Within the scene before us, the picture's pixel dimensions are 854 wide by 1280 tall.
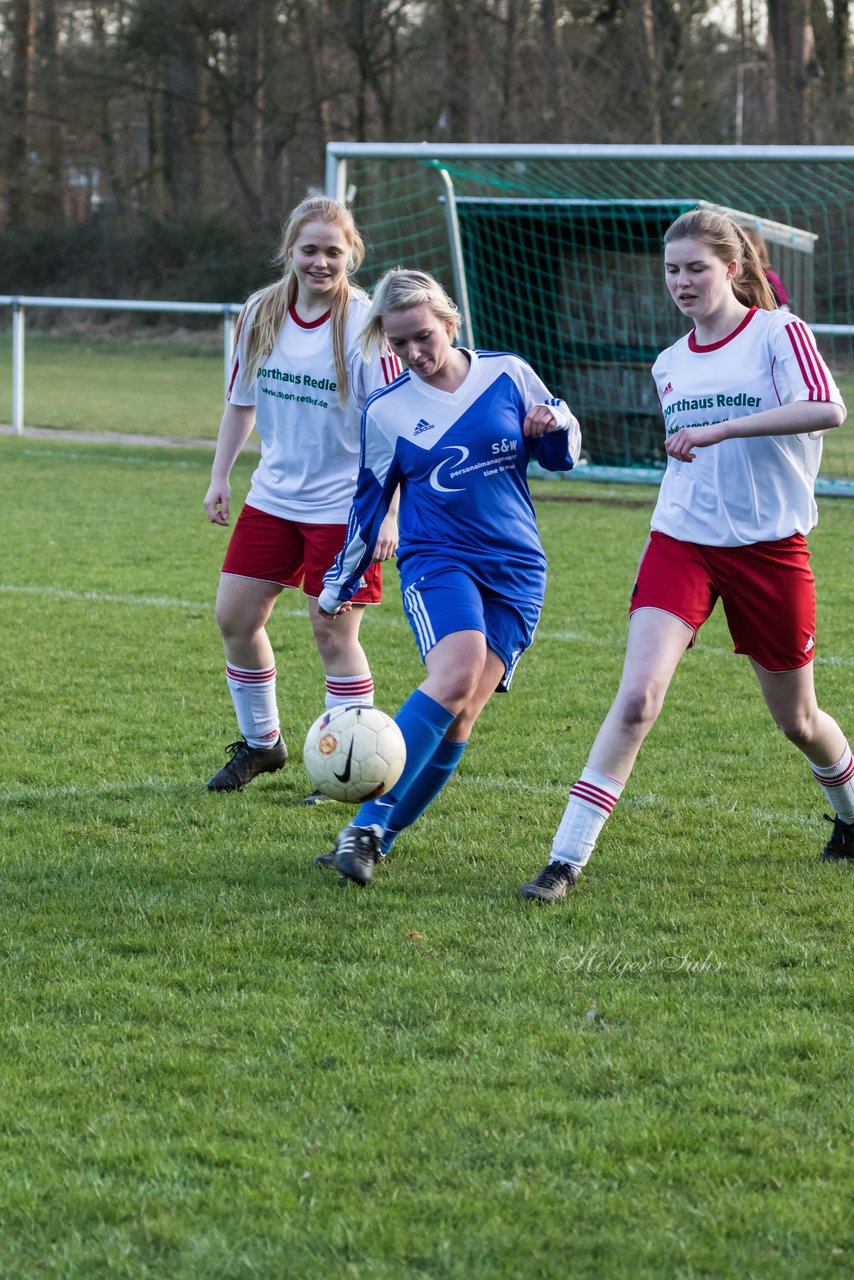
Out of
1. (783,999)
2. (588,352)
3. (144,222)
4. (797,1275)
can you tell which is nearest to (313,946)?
(783,999)

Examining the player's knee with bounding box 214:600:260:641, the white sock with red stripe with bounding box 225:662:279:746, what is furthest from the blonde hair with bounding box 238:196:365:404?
the white sock with red stripe with bounding box 225:662:279:746

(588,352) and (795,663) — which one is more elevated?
(588,352)

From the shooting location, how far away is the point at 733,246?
411cm

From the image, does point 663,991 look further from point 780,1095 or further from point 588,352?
point 588,352

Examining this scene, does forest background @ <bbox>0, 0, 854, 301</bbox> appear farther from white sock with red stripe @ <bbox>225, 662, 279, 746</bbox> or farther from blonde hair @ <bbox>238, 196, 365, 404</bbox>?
white sock with red stripe @ <bbox>225, 662, 279, 746</bbox>

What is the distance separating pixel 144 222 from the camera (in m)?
39.0

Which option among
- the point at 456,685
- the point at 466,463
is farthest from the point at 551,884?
the point at 466,463

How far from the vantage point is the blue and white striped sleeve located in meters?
4.34

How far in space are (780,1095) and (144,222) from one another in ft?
126

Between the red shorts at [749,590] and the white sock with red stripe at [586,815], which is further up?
the red shorts at [749,590]

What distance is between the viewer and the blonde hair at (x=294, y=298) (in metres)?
4.77

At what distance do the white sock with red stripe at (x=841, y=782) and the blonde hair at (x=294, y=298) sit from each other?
5.93ft

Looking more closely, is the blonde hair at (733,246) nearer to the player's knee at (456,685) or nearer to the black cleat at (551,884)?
the player's knee at (456,685)

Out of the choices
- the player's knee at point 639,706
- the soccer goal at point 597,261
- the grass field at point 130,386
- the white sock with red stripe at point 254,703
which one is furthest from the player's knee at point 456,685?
the grass field at point 130,386
